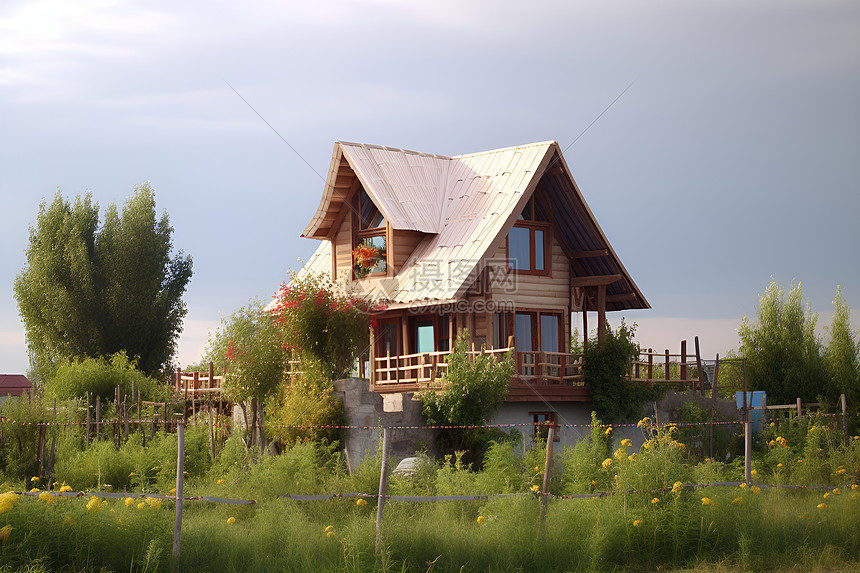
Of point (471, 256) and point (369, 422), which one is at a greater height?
point (471, 256)

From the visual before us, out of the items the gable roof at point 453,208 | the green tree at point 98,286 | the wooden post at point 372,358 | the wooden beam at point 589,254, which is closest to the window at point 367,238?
the gable roof at point 453,208

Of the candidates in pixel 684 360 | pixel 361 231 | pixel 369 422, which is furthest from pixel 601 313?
pixel 369 422

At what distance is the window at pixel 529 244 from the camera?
2806cm

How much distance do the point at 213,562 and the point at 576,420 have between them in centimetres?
1658

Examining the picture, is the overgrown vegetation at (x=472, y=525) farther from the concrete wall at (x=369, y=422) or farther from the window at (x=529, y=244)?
the window at (x=529, y=244)

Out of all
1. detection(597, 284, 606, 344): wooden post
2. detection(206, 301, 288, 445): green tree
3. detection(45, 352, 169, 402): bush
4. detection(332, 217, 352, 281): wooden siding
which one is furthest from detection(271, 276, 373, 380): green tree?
detection(45, 352, 169, 402): bush

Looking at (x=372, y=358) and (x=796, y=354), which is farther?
(x=796, y=354)

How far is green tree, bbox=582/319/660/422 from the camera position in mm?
26609

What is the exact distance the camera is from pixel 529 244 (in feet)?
93.4

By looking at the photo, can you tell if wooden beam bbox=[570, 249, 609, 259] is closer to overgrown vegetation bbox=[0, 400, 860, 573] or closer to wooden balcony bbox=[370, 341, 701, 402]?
wooden balcony bbox=[370, 341, 701, 402]

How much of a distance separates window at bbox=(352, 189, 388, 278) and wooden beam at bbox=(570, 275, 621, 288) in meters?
6.05

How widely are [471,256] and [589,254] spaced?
15.6 feet

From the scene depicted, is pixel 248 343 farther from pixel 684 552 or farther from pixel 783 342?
pixel 783 342

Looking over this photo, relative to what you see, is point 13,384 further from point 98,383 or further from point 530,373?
point 530,373
